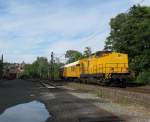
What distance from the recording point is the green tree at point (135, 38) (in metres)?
60.4

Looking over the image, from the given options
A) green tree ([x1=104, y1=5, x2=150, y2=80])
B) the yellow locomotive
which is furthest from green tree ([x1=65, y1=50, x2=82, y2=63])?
the yellow locomotive

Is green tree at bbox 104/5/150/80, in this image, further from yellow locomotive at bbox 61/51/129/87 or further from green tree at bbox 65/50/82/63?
green tree at bbox 65/50/82/63

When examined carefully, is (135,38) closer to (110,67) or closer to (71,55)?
(110,67)

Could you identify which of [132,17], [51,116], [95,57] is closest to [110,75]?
[95,57]

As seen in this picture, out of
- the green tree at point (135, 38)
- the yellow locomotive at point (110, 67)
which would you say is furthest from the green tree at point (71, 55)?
the yellow locomotive at point (110, 67)

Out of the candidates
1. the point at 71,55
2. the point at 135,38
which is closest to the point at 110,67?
the point at 135,38

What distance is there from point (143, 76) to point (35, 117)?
36.9 metres

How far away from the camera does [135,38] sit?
2456 inches

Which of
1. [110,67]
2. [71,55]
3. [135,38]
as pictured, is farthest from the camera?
[71,55]

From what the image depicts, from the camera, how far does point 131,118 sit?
15.8 meters

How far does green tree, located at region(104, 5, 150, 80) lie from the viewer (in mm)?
60375

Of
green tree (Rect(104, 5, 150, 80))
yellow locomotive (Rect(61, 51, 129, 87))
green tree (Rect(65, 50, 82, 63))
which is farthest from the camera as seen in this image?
green tree (Rect(65, 50, 82, 63))

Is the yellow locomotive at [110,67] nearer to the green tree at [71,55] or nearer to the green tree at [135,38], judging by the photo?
the green tree at [135,38]

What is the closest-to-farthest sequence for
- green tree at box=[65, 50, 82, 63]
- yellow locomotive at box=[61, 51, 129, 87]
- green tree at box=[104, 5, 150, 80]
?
yellow locomotive at box=[61, 51, 129, 87]
green tree at box=[104, 5, 150, 80]
green tree at box=[65, 50, 82, 63]
